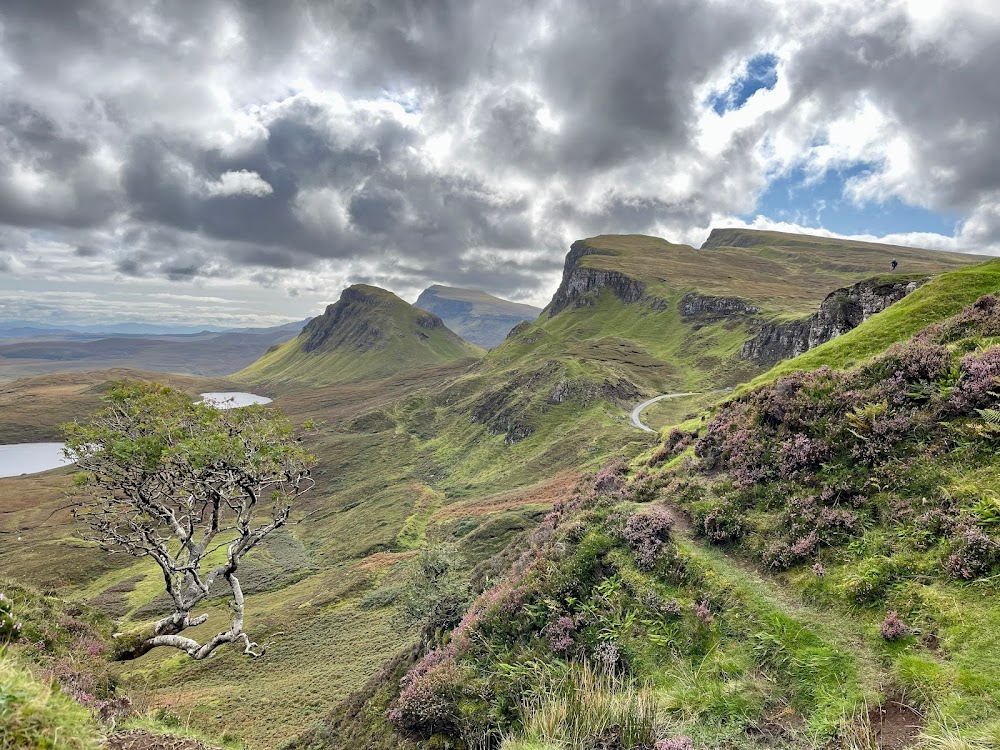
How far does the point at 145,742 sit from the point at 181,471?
14929 millimetres

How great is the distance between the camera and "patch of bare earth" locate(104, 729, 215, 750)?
7.73 m

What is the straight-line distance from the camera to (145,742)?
8.30 meters

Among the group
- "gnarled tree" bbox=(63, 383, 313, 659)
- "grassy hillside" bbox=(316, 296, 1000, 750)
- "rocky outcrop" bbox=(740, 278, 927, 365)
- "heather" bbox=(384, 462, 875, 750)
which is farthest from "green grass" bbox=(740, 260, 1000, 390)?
"rocky outcrop" bbox=(740, 278, 927, 365)

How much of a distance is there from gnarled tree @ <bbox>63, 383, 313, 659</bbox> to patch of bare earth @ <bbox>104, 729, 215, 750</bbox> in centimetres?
906

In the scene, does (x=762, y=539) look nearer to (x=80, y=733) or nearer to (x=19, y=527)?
(x=80, y=733)

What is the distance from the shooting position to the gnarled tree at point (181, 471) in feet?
60.5

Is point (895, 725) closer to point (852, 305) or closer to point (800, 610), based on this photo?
point (800, 610)

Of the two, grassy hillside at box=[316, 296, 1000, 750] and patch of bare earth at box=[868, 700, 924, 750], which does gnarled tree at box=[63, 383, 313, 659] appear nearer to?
grassy hillside at box=[316, 296, 1000, 750]

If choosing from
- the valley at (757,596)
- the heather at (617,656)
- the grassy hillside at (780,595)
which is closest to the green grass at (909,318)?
the valley at (757,596)

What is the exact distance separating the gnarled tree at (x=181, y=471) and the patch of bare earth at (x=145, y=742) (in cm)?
906

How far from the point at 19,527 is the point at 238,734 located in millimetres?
145606

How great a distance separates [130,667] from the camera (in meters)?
47.1

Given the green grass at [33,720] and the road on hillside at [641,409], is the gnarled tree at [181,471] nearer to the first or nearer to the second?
the green grass at [33,720]

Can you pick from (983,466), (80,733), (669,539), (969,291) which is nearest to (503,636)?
(669,539)
